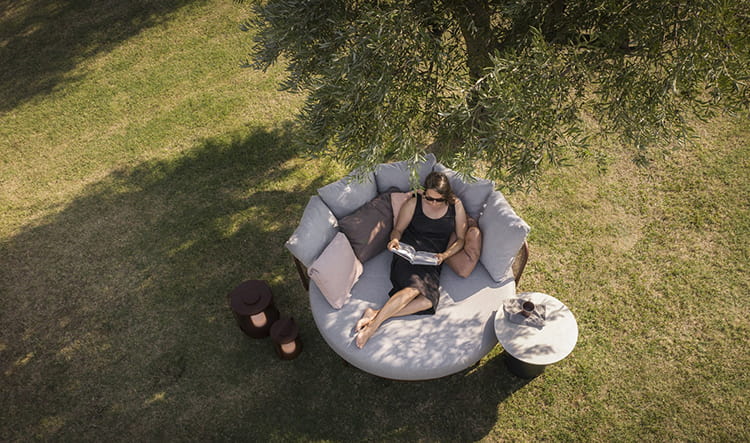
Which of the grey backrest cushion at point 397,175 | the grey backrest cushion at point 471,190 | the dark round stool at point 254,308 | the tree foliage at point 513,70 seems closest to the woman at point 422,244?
the grey backrest cushion at point 471,190

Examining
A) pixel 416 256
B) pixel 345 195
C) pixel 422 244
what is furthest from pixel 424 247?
pixel 345 195

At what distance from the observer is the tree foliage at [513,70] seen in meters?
3.47

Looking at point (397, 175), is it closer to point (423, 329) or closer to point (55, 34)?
point (423, 329)

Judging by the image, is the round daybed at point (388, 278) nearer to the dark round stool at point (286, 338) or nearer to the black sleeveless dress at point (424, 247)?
the black sleeveless dress at point (424, 247)

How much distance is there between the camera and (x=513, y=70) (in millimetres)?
3652

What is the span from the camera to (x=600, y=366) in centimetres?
504

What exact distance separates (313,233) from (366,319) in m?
1.13

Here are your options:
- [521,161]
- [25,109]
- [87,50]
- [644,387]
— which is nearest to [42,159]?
[25,109]

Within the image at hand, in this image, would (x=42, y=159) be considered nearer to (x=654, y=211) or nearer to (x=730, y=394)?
(x=654, y=211)

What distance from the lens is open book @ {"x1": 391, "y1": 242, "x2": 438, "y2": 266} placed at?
4918 mm

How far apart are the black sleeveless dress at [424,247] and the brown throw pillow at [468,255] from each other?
0.59ft

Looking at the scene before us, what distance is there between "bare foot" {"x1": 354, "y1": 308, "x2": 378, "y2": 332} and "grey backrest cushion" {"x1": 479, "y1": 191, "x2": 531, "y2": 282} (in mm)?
1412

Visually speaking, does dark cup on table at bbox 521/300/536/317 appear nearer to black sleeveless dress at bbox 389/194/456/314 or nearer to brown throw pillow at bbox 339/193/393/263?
black sleeveless dress at bbox 389/194/456/314

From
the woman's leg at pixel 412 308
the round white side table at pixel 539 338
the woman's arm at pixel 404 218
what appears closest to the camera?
the round white side table at pixel 539 338
